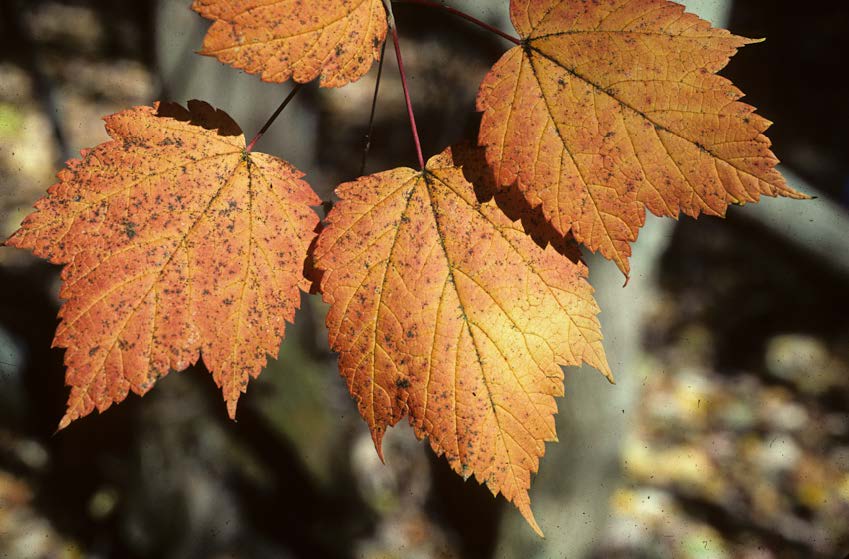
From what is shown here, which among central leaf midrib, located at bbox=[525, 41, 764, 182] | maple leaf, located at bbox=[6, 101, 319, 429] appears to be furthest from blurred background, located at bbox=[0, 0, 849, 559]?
maple leaf, located at bbox=[6, 101, 319, 429]

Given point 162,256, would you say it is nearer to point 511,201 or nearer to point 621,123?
point 511,201

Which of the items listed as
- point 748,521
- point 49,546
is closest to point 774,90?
point 748,521

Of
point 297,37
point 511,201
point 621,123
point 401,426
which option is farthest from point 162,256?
point 401,426

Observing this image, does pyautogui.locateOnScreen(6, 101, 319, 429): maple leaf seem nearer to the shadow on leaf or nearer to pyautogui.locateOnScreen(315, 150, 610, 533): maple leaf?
pyautogui.locateOnScreen(315, 150, 610, 533): maple leaf

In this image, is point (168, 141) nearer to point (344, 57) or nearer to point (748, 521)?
point (344, 57)

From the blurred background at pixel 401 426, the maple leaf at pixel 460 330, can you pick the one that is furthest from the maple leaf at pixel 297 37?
the blurred background at pixel 401 426

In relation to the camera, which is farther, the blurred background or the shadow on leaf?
the blurred background

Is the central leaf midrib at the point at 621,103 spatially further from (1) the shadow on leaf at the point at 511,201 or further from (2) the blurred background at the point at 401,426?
(2) the blurred background at the point at 401,426
